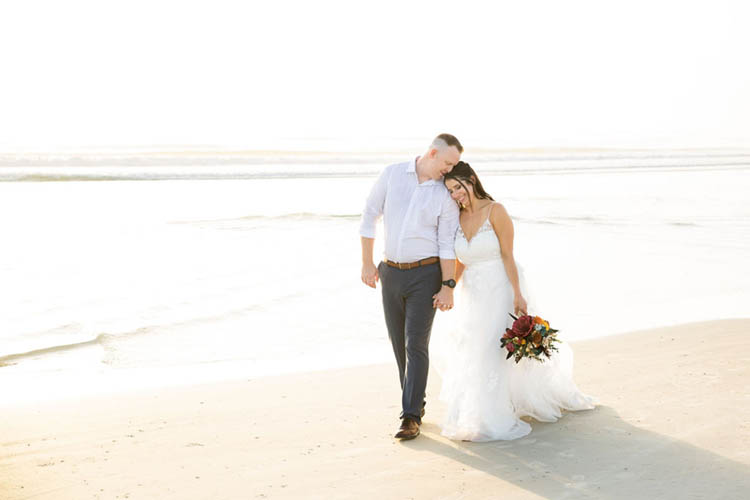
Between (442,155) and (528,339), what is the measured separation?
1.15m

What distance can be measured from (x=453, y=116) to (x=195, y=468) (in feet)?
203

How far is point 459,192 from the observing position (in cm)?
458

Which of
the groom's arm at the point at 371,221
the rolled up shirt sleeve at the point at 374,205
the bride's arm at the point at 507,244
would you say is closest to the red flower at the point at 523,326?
the bride's arm at the point at 507,244

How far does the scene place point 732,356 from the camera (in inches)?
236

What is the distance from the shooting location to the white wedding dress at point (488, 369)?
4.57 meters

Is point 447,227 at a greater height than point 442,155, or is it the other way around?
point 442,155

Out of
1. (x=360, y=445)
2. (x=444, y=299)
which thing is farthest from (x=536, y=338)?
(x=360, y=445)

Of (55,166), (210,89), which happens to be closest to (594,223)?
(55,166)

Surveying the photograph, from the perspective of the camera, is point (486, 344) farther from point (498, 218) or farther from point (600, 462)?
point (600, 462)

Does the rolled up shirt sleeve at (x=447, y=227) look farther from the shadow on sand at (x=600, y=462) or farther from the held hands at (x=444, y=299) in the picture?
the shadow on sand at (x=600, y=462)

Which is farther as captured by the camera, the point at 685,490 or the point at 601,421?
the point at 601,421

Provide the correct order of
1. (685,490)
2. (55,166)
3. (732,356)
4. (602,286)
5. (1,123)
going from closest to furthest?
(685,490) < (732,356) < (602,286) < (55,166) < (1,123)

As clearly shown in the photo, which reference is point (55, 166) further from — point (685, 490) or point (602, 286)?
point (685, 490)

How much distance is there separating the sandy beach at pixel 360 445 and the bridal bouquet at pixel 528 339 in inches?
19.9
